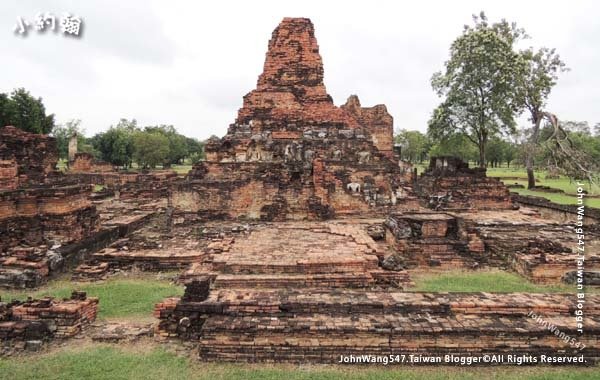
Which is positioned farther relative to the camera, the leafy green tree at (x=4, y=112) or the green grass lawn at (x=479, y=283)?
the leafy green tree at (x=4, y=112)

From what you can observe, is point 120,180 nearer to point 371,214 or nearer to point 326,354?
point 371,214

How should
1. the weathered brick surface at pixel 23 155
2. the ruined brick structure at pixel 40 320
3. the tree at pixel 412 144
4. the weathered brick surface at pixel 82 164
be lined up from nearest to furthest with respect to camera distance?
the ruined brick structure at pixel 40 320
the weathered brick surface at pixel 23 155
the weathered brick surface at pixel 82 164
the tree at pixel 412 144

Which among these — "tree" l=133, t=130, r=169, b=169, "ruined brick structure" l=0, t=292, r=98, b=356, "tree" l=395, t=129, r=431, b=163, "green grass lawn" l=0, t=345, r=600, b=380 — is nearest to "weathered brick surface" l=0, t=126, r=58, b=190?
"ruined brick structure" l=0, t=292, r=98, b=356

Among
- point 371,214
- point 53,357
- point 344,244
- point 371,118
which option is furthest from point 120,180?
point 53,357

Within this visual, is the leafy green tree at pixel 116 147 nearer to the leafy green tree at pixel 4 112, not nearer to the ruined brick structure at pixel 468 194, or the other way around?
the leafy green tree at pixel 4 112

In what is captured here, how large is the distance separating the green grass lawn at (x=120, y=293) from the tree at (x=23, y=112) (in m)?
31.1

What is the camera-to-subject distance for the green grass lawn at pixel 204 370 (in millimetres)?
4219

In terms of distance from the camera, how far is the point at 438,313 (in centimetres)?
511

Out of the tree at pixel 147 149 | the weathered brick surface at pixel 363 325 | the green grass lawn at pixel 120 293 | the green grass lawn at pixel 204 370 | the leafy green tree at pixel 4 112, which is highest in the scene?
the leafy green tree at pixel 4 112

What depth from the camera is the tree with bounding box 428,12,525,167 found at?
21.4m

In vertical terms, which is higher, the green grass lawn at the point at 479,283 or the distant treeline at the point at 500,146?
the distant treeline at the point at 500,146

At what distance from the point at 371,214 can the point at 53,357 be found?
960 cm

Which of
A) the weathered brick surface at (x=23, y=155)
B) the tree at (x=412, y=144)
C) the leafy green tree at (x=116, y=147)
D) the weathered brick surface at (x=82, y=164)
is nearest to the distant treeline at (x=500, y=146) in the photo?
the tree at (x=412, y=144)

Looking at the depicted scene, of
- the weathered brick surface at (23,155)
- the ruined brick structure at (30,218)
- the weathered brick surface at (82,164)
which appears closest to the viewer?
the ruined brick structure at (30,218)
